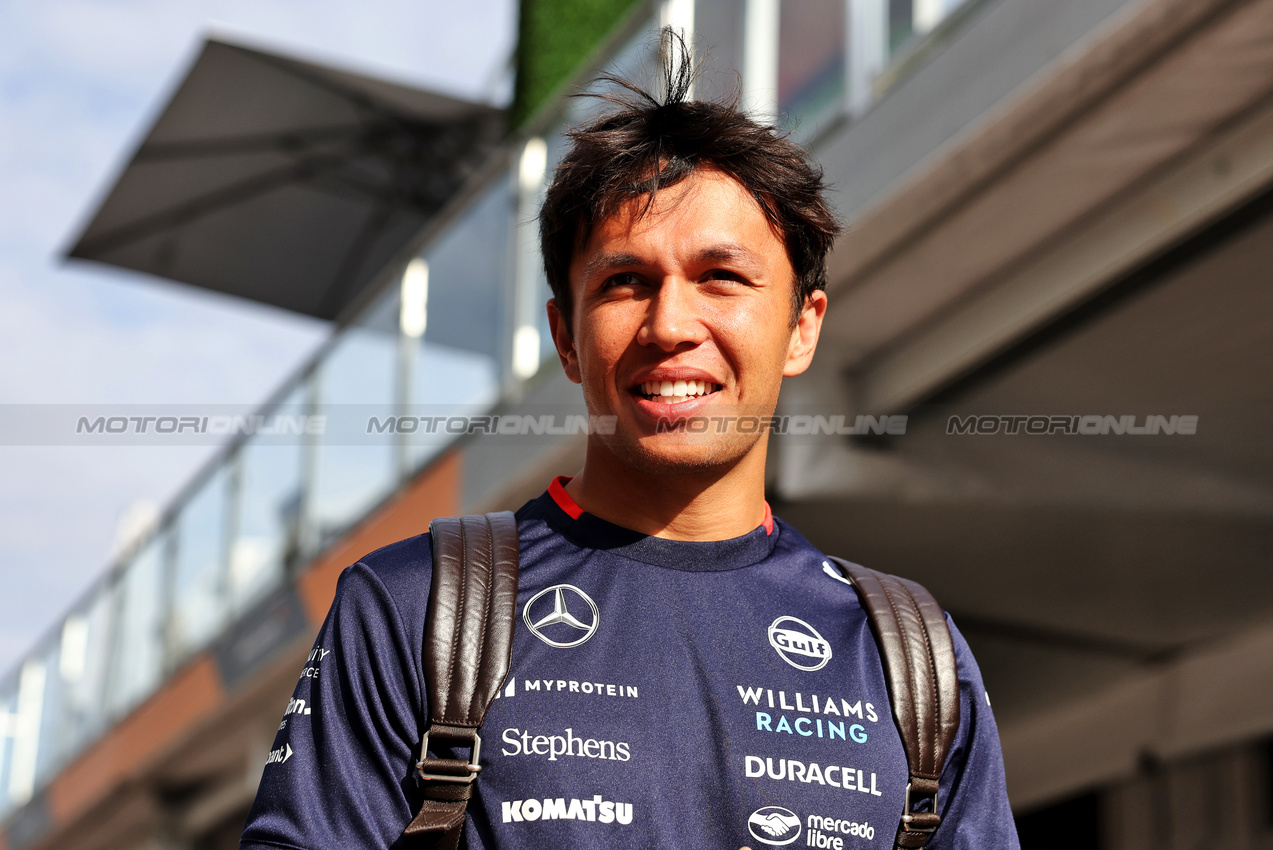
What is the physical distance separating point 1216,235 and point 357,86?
855cm

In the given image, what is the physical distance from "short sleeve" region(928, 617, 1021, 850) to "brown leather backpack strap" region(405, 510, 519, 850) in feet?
2.14

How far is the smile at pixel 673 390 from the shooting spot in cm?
183

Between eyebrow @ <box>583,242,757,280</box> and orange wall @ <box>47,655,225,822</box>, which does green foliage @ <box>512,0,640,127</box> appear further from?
eyebrow @ <box>583,242,757,280</box>

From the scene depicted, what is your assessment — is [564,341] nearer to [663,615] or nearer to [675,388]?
[675,388]

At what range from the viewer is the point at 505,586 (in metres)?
1.78

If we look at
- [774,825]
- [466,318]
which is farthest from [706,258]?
[466,318]

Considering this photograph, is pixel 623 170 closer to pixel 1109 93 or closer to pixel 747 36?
pixel 1109 93

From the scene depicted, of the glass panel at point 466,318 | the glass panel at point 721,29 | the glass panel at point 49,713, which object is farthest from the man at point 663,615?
the glass panel at point 49,713

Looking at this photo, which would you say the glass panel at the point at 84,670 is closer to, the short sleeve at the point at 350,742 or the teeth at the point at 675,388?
the short sleeve at the point at 350,742

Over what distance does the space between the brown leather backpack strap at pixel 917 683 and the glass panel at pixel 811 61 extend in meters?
3.21

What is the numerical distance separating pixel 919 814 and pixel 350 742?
29.2 inches

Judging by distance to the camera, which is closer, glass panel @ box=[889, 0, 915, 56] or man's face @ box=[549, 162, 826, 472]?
man's face @ box=[549, 162, 826, 472]

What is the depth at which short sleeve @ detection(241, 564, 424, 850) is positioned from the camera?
161 cm

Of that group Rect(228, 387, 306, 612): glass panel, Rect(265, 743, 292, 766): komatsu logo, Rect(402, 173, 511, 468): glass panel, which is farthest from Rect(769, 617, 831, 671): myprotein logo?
Rect(228, 387, 306, 612): glass panel
